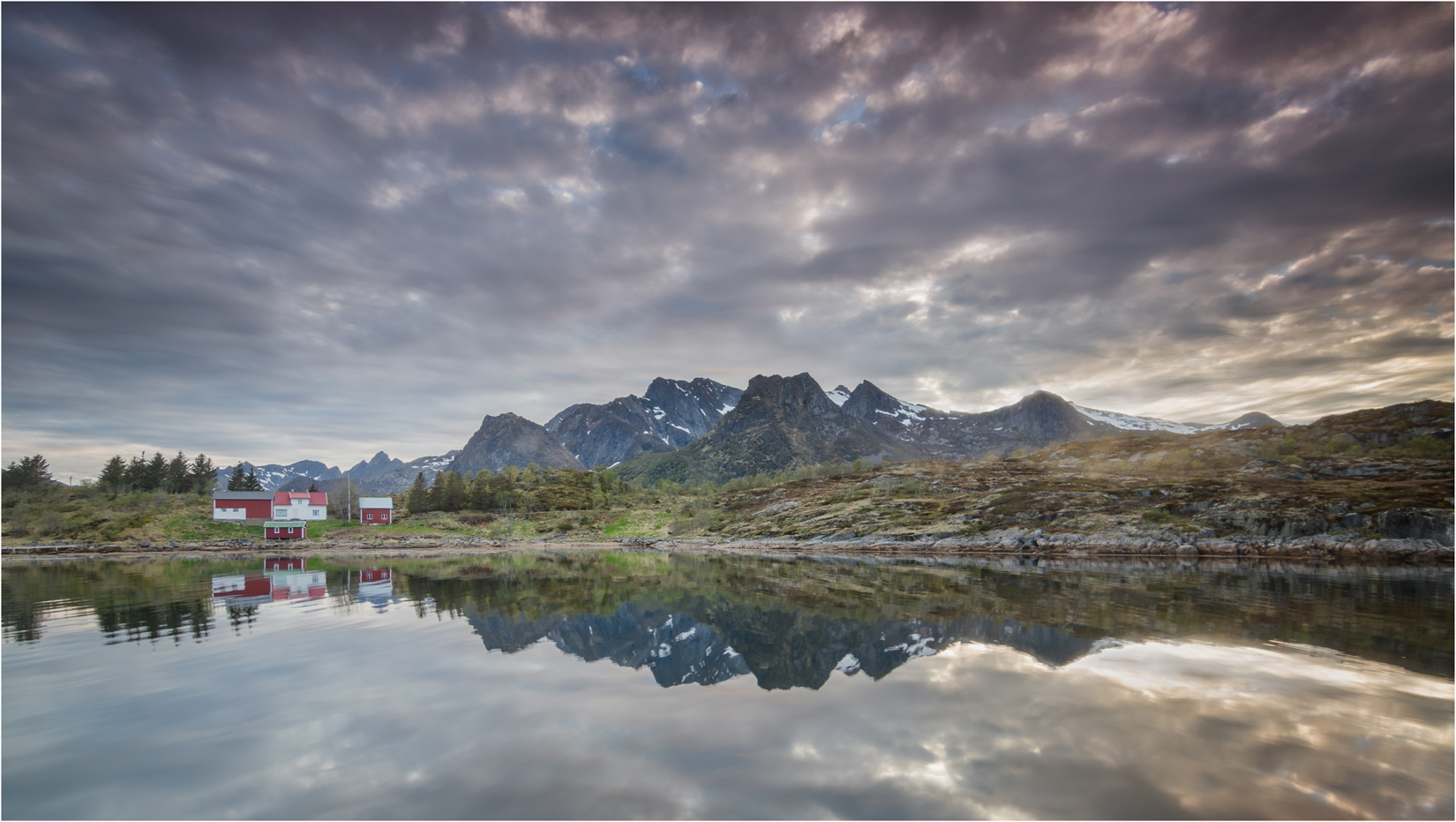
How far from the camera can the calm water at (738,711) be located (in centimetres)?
1077

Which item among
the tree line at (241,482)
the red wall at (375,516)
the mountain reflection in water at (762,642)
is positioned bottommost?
the mountain reflection in water at (762,642)

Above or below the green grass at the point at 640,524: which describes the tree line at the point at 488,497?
above

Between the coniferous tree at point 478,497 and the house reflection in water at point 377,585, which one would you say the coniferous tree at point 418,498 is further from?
the house reflection in water at point 377,585

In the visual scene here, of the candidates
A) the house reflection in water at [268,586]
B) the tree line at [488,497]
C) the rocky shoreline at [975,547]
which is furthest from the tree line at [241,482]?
the house reflection in water at [268,586]

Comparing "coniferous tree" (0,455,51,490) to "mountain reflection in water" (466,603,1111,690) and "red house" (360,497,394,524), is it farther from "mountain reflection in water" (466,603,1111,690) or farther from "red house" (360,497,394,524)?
"mountain reflection in water" (466,603,1111,690)

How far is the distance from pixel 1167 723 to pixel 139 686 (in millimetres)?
30601

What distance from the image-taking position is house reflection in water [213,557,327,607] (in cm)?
3978

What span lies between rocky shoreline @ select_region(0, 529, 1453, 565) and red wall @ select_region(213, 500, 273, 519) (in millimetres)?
19557

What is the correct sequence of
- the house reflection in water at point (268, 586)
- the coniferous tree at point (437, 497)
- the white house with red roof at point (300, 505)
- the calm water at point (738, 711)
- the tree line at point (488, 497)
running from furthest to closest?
the tree line at point (488, 497) < the coniferous tree at point (437, 497) < the white house with red roof at point (300, 505) < the house reflection in water at point (268, 586) < the calm water at point (738, 711)

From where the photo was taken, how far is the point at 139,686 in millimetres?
18094

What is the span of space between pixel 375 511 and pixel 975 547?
145632mm

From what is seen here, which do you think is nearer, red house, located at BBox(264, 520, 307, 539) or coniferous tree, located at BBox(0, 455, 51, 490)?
red house, located at BBox(264, 520, 307, 539)

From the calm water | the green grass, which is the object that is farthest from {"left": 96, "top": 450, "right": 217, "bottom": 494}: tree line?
the calm water

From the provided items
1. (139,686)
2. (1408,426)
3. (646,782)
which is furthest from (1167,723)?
(1408,426)
